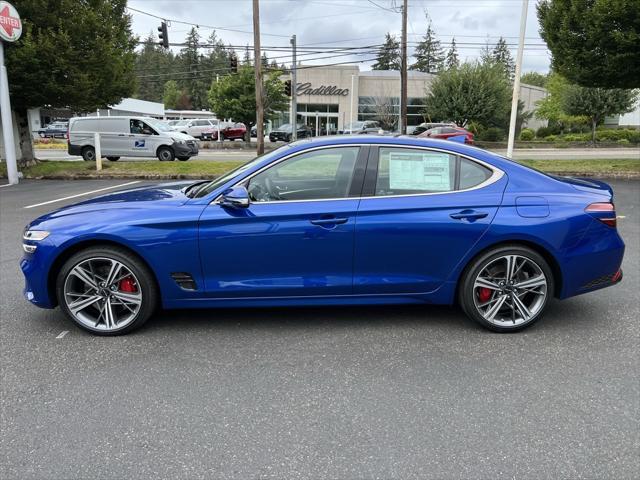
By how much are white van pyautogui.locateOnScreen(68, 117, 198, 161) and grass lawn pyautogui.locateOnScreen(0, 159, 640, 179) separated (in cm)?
325

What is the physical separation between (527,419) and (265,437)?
148 cm

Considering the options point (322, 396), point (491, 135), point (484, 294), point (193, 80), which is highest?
point (193, 80)

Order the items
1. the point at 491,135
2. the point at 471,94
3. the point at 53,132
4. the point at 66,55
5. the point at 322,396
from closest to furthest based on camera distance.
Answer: the point at 322,396
the point at 66,55
the point at 491,135
the point at 471,94
the point at 53,132

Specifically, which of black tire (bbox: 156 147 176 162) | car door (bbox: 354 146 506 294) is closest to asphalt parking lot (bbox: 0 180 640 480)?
car door (bbox: 354 146 506 294)

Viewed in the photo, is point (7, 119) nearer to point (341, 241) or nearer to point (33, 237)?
point (33, 237)

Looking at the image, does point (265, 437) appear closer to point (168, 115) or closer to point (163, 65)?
point (168, 115)

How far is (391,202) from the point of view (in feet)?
12.6

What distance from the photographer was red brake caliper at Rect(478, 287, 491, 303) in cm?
397

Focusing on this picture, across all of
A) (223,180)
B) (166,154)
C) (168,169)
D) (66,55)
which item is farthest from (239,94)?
(223,180)

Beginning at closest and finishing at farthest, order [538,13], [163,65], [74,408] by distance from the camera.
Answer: [74,408] < [538,13] < [163,65]

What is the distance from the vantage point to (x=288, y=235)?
3.76m

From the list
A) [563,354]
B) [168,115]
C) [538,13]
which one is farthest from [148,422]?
[168,115]

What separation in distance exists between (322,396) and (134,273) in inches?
68.1

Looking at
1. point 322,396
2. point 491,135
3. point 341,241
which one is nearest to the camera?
point 322,396
